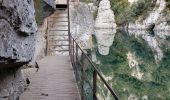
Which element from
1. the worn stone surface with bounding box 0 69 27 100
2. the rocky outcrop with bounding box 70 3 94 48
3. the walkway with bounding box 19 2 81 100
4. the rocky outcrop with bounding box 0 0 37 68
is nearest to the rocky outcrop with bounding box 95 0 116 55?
the rocky outcrop with bounding box 70 3 94 48

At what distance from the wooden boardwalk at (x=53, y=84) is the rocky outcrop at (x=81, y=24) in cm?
1066

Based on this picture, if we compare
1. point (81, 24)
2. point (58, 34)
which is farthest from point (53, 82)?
point (81, 24)

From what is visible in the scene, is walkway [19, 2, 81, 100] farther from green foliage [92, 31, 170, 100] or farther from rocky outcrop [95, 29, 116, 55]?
rocky outcrop [95, 29, 116, 55]

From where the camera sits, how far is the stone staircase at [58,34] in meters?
16.7

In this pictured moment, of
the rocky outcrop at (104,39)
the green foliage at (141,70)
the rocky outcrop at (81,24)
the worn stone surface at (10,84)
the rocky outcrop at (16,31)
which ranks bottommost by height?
the rocky outcrop at (104,39)

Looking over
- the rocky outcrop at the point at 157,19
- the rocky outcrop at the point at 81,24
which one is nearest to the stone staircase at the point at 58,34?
the rocky outcrop at the point at 81,24

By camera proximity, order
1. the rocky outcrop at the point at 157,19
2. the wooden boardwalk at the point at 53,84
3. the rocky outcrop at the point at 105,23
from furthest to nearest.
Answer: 1. the rocky outcrop at the point at 105,23
2. the rocky outcrop at the point at 157,19
3. the wooden boardwalk at the point at 53,84

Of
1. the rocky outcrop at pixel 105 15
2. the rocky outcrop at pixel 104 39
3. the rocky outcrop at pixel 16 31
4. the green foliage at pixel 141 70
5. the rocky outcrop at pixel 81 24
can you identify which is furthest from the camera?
the rocky outcrop at pixel 105 15

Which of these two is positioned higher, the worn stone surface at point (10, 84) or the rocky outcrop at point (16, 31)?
the rocky outcrop at point (16, 31)

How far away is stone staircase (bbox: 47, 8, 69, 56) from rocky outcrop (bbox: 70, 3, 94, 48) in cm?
244

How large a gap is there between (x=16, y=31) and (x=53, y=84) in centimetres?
369

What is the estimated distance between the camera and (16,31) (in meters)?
4.95

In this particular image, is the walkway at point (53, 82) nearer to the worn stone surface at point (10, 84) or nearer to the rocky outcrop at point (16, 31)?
the worn stone surface at point (10, 84)

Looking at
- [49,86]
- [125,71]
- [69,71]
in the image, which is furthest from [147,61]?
[49,86]
